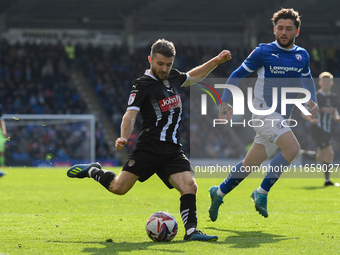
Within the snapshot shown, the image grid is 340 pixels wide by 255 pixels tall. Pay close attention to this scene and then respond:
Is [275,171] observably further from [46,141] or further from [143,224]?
[46,141]

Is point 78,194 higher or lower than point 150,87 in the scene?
lower

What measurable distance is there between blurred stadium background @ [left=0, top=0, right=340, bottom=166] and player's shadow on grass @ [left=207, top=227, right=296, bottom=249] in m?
16.3

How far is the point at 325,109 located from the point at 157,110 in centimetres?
811

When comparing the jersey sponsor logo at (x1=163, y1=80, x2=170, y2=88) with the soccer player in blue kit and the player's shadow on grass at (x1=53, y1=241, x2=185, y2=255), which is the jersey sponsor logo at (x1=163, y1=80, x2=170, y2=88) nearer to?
the soccer player in blue kit

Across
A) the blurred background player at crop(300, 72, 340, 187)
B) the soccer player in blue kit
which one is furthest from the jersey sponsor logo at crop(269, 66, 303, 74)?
the blurred background player at crop(300, 72, 340, 187)

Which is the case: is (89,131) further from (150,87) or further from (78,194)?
(150,87)

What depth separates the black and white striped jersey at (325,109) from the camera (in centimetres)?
1295

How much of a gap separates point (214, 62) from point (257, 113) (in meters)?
0.93

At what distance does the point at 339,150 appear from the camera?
23.4 metres

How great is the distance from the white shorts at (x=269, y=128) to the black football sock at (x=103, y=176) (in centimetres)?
175

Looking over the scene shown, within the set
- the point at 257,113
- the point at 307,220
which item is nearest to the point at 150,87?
the point at 257,113

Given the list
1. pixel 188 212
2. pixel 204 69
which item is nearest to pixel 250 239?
pixel 188 212

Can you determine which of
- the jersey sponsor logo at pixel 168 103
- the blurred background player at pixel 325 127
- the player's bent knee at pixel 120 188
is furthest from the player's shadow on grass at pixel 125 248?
the blurred background player at pixel 325 127

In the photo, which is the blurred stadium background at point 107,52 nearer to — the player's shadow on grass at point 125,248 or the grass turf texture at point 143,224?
the grass turf texture at point 143,224
